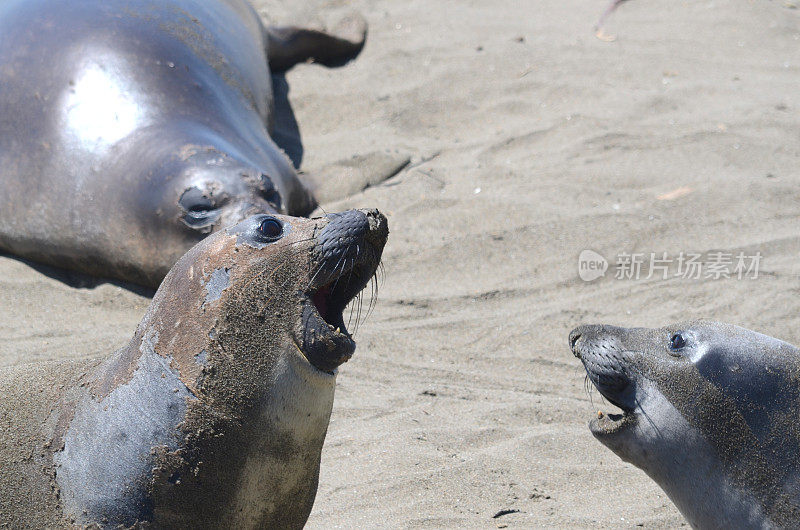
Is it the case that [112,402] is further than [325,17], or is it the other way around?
[325,17]

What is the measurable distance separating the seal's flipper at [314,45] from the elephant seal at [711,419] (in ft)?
16.1

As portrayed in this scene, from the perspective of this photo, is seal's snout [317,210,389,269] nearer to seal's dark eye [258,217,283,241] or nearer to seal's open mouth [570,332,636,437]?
seal's dark eye [258,217,283,241]

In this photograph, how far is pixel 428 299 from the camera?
4629 mm

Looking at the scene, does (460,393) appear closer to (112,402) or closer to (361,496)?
(361,496)

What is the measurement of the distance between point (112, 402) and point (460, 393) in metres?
1.77

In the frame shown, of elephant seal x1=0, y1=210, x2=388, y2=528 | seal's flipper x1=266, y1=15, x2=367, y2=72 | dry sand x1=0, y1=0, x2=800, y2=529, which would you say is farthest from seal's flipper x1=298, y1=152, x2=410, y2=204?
elephant seal x1=0, y1=210, x2=388, y2=528

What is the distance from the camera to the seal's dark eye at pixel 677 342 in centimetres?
290

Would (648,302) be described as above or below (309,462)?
below

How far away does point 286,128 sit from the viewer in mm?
6547

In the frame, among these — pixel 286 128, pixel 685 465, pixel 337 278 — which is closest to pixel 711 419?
pixel 685 465

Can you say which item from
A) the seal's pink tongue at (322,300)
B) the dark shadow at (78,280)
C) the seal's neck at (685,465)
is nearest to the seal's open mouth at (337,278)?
the seal's pink tongue at (322,300)

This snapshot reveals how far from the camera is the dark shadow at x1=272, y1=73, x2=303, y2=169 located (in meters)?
6.28

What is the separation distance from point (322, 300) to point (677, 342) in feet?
3.55

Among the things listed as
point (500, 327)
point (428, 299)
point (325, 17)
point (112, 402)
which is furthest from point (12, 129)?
point (325, 17)
